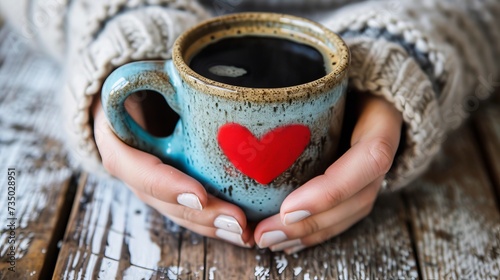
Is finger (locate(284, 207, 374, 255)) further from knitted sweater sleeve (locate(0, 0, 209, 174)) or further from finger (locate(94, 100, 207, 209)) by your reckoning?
knitted sweater sleeve (locate(0, 0, 209, 174))

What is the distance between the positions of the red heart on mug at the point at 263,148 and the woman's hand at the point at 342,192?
32mm

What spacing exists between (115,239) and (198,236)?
8 cm

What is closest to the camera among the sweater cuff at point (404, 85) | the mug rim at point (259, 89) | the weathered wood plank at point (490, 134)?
the mug rim at point (259, 89)

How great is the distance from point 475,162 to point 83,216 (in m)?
0.44

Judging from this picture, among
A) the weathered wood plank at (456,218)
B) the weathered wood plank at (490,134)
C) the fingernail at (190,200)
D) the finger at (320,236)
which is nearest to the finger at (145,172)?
the fingernail at (190,200)

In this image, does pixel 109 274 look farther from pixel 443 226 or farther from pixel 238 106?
pixel 443 226

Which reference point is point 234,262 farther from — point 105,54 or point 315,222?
point 105,54

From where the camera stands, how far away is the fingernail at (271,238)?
48 cm

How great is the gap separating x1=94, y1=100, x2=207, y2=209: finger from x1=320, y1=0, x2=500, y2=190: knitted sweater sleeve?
19 cm

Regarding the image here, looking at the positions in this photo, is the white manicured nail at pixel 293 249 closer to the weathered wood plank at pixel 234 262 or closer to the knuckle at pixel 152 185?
the weathered wood plank at pixel 234 262

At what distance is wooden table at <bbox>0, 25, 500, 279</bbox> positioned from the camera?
0.50 m

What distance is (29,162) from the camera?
24.3 inches

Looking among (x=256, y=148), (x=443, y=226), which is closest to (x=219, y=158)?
(x=256, y=148)

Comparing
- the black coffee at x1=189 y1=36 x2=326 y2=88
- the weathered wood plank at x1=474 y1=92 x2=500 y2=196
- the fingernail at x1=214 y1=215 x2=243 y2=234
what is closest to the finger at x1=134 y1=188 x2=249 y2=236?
the fingernail at x1=214 y1=215 x2=243 y2=234
